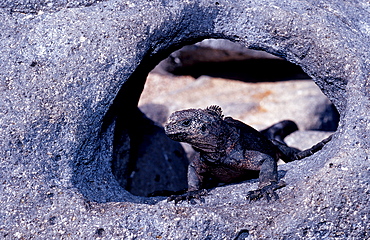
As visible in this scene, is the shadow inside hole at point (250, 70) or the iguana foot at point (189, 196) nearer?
the iguana foot at point (189, 196)

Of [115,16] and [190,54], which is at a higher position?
[115,16]

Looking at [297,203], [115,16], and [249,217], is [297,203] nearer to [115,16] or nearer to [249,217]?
[249,217]

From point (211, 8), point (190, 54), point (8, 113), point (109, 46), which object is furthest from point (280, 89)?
point (8, 113)

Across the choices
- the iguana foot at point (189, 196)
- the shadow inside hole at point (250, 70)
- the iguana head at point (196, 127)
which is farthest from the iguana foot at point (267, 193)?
the shadow inside hole at point (250, 70)

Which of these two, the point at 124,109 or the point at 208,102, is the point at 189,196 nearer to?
the point at 124,109

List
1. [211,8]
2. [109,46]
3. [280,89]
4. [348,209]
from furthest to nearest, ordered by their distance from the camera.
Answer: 1. [280,89]
2. [211,8]
3. [109,46]
4. [348,209]

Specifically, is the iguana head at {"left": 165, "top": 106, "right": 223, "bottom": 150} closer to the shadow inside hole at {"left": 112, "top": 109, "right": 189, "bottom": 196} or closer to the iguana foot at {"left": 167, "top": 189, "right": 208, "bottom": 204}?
the iguana foot at {"left": 167, "top": 189, "right": 208, "bottom": 204}

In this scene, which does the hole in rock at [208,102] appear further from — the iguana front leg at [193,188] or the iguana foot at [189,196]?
the iguana foot at [189,196]

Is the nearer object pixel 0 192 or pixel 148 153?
pixel 0 192
